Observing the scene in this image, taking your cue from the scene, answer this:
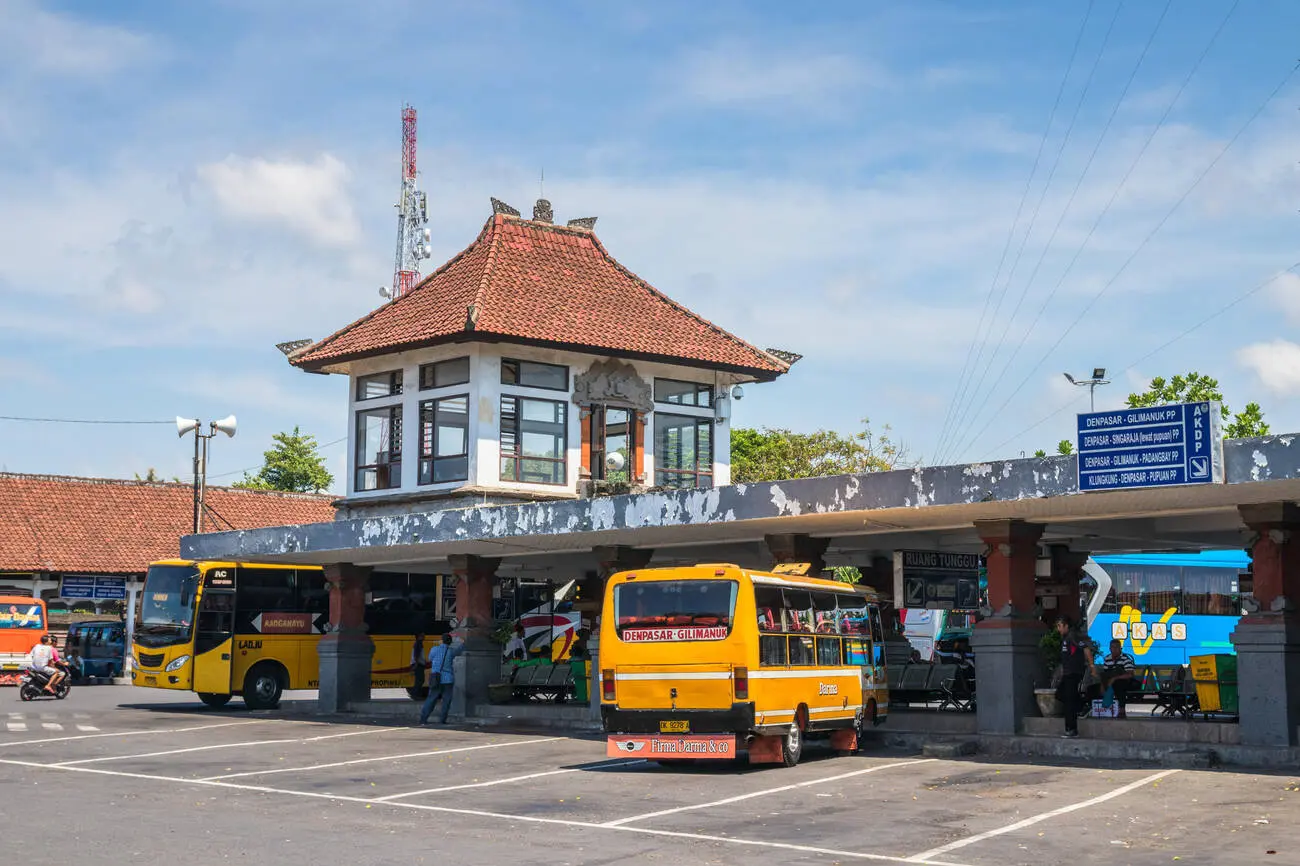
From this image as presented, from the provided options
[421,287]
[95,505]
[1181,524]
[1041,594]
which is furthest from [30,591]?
[1181,524]

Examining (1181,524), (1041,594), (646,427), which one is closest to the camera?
(1181,524)

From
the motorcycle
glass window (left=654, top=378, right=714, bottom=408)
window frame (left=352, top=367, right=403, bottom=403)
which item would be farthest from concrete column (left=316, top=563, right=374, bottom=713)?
glass window (left=654, top=378, right=714, bottom=408)

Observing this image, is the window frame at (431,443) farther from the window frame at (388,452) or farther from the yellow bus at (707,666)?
the yellow bus at (707,666)

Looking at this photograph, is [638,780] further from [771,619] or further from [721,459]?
[721,459]

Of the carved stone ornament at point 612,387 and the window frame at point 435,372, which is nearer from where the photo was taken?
the window frame at point 435,372

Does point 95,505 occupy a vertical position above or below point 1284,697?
above

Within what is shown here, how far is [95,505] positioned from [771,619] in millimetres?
42888

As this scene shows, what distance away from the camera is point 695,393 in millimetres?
38969

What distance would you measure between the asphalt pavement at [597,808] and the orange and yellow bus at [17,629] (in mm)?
23732

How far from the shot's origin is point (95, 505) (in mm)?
57000

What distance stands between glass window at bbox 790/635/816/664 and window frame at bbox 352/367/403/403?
17864mm

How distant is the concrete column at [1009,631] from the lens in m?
22.3

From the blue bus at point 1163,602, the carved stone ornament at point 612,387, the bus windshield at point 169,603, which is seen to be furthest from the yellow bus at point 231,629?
the blue bus at point 1163,602

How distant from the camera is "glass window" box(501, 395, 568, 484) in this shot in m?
35.1
